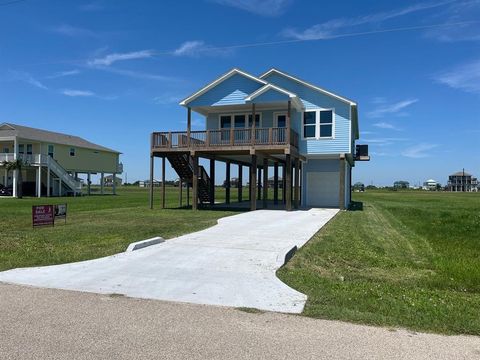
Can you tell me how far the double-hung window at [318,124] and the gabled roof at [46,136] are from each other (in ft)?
93.5

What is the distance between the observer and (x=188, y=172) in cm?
2389

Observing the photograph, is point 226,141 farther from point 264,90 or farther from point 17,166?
point 17,166

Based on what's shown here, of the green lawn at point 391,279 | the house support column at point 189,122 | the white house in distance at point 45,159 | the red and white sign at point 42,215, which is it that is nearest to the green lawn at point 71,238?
the red and white sign at point 42,215

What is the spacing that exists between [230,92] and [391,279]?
16.6 m

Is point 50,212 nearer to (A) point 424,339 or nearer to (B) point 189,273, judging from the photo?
(B) point 189,273

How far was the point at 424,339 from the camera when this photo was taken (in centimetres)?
448

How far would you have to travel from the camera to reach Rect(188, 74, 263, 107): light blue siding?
22.3 meters

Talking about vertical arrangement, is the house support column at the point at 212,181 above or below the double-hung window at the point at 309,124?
below

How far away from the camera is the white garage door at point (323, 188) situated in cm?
2605

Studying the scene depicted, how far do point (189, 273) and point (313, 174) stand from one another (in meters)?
19.7

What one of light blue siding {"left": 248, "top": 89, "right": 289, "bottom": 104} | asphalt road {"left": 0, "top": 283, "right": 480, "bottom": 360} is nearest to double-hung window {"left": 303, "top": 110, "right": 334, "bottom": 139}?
light blue siding {"left": 248, "top": 89, "right": 289, "bottom": 104}

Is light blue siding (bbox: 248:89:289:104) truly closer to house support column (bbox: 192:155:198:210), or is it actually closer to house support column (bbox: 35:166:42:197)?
house support column (bbox: 192:155:198:210)

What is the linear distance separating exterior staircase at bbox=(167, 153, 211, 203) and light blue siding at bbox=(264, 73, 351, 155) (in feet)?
18.1

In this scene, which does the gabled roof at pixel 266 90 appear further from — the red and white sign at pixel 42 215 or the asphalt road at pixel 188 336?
the asphalt road at pixel 188 336
